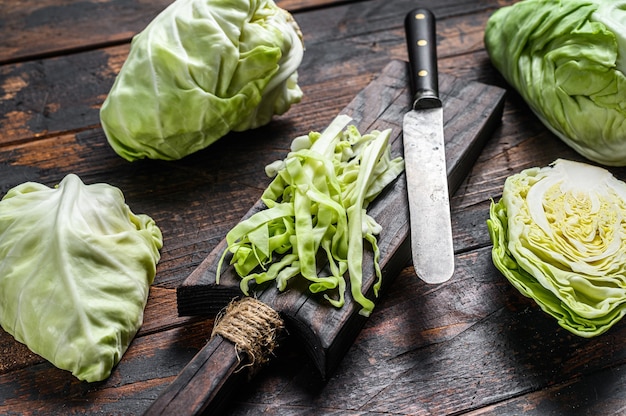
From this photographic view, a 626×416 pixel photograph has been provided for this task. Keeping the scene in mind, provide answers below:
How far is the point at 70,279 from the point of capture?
5.39 feet

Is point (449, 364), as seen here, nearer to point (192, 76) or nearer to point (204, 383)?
point (204, 383)

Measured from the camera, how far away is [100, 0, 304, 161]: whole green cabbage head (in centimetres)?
198

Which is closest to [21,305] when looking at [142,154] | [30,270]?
[30,270]

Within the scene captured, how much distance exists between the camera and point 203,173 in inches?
85.0

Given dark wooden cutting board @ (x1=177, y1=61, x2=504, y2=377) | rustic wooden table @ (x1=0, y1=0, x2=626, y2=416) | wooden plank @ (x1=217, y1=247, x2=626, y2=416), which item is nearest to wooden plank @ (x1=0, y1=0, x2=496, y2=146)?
rustic wooden table @ (x1=0, y1=0, x2=626, y2=416)

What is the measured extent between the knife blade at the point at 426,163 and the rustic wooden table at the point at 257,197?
152 mm

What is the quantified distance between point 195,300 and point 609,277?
100 cm

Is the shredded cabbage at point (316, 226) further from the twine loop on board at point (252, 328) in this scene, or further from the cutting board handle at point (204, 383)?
the cutting board handle at point (204, 383)

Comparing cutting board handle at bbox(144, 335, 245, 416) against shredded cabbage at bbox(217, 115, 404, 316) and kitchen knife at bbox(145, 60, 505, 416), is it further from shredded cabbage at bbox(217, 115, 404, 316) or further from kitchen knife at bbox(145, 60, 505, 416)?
shredded cabbage at bbox(217, 115, 404, 316)

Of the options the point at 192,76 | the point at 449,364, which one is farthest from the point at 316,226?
the point at 192,76

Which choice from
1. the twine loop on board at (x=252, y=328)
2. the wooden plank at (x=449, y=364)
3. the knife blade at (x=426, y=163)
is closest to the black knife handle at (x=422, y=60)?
the knife blade at (x=426, y=163)

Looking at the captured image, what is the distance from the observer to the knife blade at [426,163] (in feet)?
5.68

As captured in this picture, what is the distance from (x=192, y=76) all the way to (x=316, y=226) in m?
0.59

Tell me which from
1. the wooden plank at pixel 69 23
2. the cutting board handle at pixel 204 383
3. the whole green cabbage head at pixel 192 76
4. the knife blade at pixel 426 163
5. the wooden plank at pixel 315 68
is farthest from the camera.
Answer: the wooden plank at pixel 69 23
